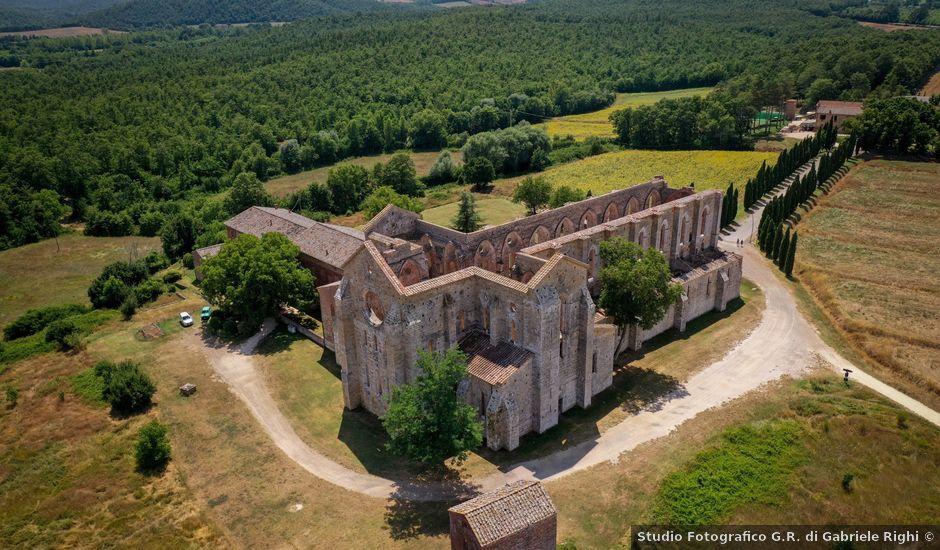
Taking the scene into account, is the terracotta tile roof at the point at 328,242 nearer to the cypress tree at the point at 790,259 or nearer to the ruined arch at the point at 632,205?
the ruined arch at the point at 632,205

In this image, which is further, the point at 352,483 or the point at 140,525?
the point at 352,483

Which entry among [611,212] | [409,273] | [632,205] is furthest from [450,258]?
[632,205]

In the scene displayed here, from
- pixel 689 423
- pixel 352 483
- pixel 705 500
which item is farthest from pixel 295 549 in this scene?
pixel 689 423

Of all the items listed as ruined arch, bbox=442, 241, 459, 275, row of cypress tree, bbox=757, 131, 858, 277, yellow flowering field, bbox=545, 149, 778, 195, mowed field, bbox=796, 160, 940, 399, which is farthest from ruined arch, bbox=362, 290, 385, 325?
yellow flowering field, bbox=545, 149, 778, 195

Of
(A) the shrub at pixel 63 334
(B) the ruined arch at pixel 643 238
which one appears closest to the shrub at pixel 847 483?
(B) the ruined arch at pixel 643 238

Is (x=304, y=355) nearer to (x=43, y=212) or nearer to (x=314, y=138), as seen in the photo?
(x=43, y=212)

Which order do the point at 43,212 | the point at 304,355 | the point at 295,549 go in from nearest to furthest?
1. the point at 295,549
2. the point at 304,355
3. the point at 43,212
